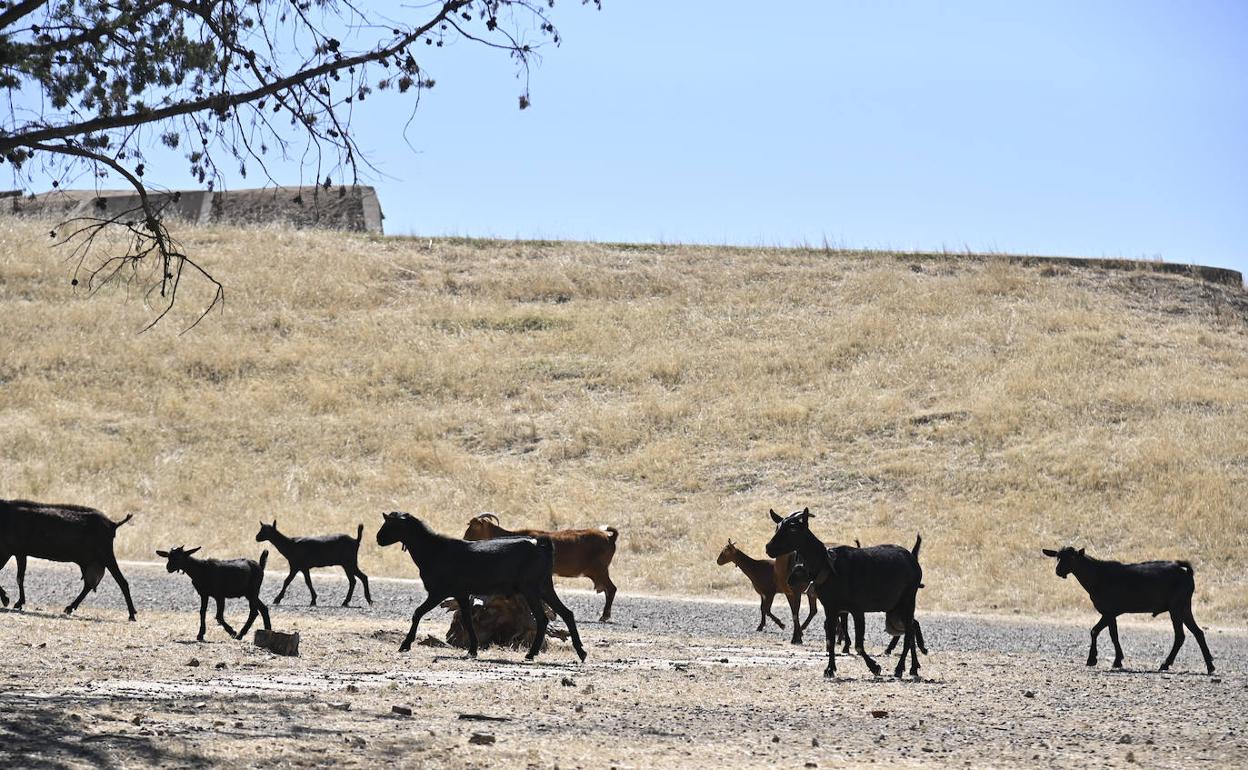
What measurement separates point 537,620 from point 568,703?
327cm

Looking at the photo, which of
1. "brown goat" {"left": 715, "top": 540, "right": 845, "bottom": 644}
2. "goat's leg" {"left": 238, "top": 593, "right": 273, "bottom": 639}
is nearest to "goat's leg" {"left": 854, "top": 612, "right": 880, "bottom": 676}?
"brown goat" {"left": 715, "top": 540, "right": 845, "bottom": 644}

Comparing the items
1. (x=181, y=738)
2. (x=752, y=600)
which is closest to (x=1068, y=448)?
(x=752, y=600)

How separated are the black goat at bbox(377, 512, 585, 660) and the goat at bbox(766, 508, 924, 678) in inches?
93.0

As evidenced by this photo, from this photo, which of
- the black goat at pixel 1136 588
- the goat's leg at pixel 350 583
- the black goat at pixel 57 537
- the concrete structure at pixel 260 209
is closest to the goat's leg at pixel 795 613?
the black goat at pixel 1136 588

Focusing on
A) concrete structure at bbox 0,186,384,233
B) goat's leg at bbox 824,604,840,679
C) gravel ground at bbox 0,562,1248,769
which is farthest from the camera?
concrete structure at bbox 0,186,384,233

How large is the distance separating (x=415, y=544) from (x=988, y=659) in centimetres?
704

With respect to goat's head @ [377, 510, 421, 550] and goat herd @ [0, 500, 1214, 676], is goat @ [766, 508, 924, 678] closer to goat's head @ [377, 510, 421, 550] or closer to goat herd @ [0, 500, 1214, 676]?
goat herd @ [0, 500, 1214, 676]

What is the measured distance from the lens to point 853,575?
1358cm

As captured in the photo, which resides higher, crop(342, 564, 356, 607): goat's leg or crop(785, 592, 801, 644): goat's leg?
crop(785, 592, 801, 644): goat's leg

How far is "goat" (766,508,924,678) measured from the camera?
13414 mm

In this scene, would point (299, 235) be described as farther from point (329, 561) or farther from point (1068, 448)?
point (329, 561)

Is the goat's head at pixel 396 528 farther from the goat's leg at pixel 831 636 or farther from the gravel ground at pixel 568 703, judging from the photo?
the goat's leg at pixel 831 636

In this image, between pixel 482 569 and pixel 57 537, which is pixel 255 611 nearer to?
pixel 482 569

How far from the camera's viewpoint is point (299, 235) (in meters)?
60.4
